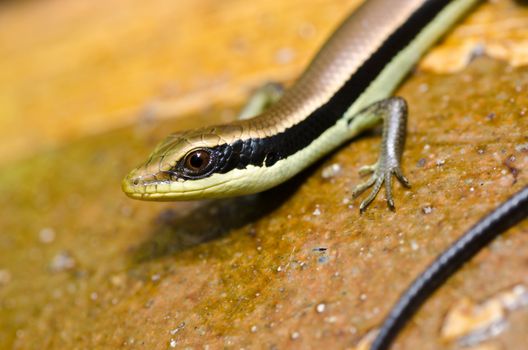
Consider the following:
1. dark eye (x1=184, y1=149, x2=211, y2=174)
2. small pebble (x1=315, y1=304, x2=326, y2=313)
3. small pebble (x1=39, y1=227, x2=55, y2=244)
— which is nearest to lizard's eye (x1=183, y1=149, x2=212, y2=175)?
dark eye (x1=184, y1=149, x2=211, y2=174)

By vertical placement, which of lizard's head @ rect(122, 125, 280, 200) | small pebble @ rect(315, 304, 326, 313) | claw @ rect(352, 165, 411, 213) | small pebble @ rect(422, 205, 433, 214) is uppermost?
lizard's head @ rect(122, 125, 280, 200)

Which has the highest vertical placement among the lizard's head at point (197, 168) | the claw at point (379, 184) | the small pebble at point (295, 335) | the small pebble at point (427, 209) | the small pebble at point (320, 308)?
the lizard's head at point (197, 168)

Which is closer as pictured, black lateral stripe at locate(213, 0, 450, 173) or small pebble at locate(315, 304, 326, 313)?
small pebble at locate(315, 304, 326, 313)

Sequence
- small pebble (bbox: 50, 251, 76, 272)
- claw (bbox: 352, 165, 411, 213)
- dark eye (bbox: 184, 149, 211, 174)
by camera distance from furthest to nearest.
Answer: small pebble (bbox: 50, 251, 76, 272) → dark eye (bbox: 184, 149, 211, 174) → claw (bbox: 352, 165, 411, 213)

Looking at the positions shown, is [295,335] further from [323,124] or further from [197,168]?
[323,124]

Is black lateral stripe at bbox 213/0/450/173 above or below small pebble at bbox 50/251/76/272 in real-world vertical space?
above

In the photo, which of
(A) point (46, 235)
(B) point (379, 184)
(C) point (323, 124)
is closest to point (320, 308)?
(B) point (379, 184)

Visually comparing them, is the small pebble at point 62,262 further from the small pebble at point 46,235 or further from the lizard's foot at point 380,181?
the lizard's foot at point 380,181

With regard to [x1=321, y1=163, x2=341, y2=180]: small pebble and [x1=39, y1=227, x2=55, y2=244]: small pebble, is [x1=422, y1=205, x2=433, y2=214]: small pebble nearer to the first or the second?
[x1=321, y1=163, x2=341, y2=180]: small pebble

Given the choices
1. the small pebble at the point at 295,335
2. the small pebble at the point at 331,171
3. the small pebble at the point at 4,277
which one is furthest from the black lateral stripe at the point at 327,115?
the small pebble at the point at 4,277
